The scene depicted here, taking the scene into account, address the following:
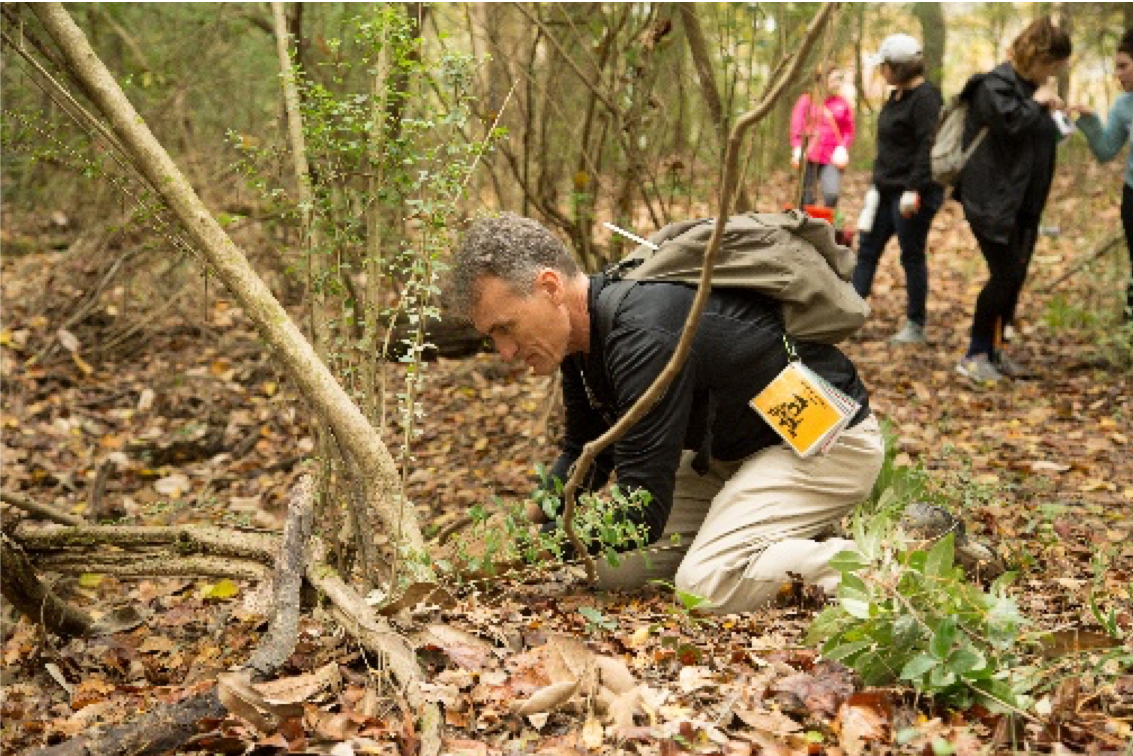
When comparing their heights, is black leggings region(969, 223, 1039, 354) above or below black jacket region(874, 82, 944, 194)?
below

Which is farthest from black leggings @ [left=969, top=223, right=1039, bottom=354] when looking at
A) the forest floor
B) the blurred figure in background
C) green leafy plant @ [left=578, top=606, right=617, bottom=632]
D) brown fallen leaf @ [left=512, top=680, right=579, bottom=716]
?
brown fallen leaf @ [left=512, top=680, right=579, bottom=716]

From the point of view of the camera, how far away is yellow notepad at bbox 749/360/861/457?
338cm

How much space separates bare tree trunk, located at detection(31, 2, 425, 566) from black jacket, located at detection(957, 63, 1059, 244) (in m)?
4.41

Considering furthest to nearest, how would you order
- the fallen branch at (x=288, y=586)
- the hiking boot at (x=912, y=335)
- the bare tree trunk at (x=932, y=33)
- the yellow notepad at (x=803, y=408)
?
the bare tree trunk at (x=932, y=33)
the hiking boot at (x=912, y=335)
the yellow notepad at (x=803, y=408)
the fallen branch at (x=288, y=586)

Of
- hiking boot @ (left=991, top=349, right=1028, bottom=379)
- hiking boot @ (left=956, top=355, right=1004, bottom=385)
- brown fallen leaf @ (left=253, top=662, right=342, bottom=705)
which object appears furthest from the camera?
hiking boot @ (left=991, top=349, right=1028, bottom=379)

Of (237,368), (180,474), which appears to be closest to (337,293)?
(180,474)

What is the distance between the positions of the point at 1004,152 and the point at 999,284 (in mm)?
751

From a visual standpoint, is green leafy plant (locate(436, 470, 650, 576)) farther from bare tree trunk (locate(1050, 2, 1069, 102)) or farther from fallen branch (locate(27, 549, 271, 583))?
bare tree trunk (locate(1050, 2, 1069, 102))

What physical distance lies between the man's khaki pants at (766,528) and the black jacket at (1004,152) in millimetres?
3145

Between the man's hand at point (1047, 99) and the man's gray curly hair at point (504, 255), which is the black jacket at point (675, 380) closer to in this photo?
the man's gray curly hair at point (504, 255)

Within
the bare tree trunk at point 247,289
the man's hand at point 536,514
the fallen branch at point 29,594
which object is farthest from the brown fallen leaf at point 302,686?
the fallen branch at point 29,594

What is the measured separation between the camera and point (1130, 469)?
5156 millimetres

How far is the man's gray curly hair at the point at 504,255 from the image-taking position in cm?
309

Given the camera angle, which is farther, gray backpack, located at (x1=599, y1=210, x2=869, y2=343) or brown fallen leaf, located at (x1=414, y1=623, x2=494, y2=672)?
gray backpack, located at (x1=599, y1=210, x2=869, y2=343)
